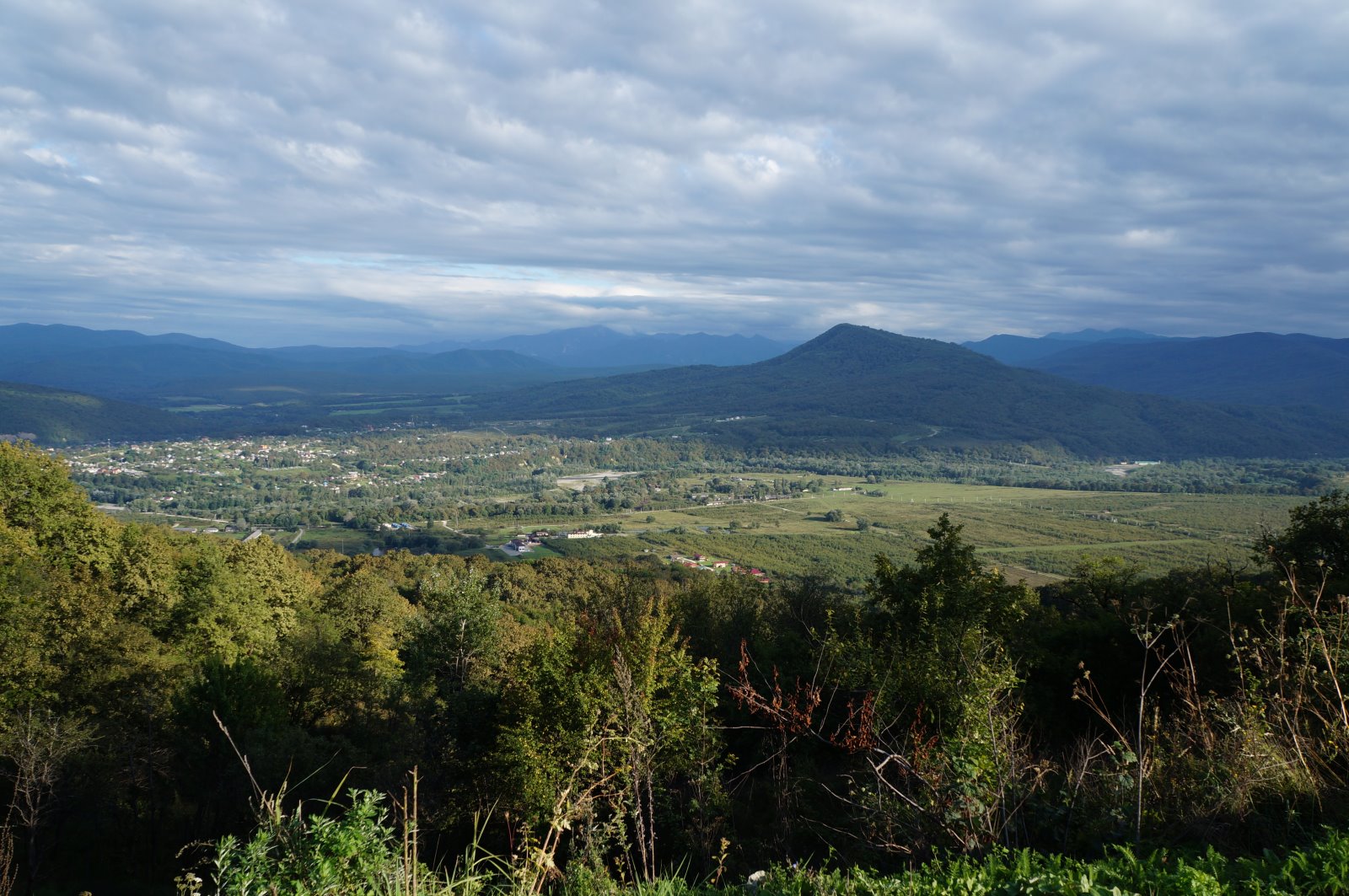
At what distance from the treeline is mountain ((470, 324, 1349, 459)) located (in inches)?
4799

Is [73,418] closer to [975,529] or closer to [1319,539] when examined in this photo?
[975,529]

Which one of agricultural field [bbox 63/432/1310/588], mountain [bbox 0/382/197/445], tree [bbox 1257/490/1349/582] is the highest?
tree [bbox 1257/490/1349/582]

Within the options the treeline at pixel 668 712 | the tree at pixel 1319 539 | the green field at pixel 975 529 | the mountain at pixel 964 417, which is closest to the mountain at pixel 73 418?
the mountain at pixel 964 417

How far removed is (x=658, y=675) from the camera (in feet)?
31.8

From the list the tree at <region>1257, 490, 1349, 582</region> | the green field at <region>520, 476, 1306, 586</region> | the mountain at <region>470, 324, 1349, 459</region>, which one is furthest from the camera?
the mountain at <region>470, 324, 1349, 459</region>

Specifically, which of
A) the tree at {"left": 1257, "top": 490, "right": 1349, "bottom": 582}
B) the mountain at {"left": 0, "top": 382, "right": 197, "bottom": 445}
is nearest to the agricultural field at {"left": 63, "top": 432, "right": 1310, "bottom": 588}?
the mountain at {"left": 0, "top": 382, "right": 197, "bottom": 445}

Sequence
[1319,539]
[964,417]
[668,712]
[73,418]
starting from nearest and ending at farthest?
[668,712], [1319,539], [73,418], [964,417]

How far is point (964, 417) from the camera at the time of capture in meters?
158

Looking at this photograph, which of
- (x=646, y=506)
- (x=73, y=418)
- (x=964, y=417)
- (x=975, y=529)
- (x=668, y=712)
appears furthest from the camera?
(x=964, y=417)

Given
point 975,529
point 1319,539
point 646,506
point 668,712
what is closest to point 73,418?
point 646,506

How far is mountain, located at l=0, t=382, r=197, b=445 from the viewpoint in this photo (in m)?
127

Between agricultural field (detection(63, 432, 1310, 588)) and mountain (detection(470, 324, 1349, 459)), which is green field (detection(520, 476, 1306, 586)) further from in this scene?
mountain (detection(470, 324, 1349, 459))

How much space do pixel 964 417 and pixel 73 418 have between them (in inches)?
7173

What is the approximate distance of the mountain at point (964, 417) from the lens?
13688 centimetres
